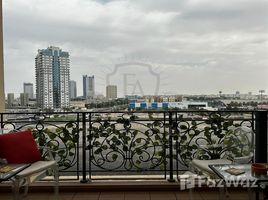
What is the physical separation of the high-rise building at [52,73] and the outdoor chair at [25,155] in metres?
1.16

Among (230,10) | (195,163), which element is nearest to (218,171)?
(195,163)

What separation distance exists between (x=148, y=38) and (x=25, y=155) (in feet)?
7.96

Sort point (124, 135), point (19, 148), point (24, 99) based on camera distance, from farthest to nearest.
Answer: point (24, 99) → point (124, 135) → point (19, 148)

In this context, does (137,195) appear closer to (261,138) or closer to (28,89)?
(261,138)

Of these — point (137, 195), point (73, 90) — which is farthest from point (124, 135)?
point (73, 90)

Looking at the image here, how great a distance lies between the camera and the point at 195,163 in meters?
3.00

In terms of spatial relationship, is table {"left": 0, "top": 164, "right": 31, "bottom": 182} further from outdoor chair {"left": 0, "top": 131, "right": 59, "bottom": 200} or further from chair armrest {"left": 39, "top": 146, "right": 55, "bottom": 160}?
chair armrest {"left": 39, "top": 146, "right": 55, "bottom": 160}

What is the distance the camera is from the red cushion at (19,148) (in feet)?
9.40

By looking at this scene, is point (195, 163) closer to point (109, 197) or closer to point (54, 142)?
point (109, 197)

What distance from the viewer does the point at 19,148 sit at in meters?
2.94

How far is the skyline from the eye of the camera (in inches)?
164

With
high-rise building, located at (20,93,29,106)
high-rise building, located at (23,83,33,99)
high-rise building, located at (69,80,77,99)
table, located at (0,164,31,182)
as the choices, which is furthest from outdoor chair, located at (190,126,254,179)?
high-rise building, located at (23,83,33,99)

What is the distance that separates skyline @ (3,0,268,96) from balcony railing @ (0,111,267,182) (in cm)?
60

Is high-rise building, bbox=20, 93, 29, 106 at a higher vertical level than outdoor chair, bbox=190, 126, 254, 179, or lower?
higher
